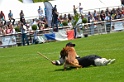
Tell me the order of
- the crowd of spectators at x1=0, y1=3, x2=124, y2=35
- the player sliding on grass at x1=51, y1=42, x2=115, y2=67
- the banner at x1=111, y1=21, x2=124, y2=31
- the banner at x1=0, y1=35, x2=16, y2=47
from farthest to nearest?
the banner at x1=111, y1=21, x2=124, y2=31 → the crowd of spectators at x1=0, y1=3, x2=124, y2=35 → the banner at x1=0, y1=35, x2=16, y2=47 → the player sliding on grass at x1=51, y1=42, x2=115, y2=67

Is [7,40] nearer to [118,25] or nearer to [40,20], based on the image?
[40,20]

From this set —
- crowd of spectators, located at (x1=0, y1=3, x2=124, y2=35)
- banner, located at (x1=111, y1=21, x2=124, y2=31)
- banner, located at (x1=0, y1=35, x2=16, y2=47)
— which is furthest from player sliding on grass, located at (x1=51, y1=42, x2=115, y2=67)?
banner, located at (x1=111, y1=21, x2=124, y2=31)

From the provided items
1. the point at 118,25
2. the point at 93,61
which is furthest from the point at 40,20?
the point at 93,61

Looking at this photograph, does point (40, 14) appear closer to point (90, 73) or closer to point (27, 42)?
point (27, 42)

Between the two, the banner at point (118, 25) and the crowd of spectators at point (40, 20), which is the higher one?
the crowd of spectators at point (40, 20)

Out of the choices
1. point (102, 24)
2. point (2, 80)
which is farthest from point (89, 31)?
point (2, 80)

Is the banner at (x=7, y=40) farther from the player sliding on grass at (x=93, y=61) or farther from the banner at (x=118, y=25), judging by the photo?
the player sliding on grass at (x=93, y=61)

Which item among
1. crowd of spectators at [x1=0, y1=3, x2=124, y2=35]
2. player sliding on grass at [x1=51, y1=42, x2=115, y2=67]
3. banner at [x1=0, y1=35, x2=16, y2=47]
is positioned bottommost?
banner at [x1=0, y1=35, x2=16, y2=47]

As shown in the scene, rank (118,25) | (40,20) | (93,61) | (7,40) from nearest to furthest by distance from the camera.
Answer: (93,61)
(7,40)
(118,25)
(40,20)

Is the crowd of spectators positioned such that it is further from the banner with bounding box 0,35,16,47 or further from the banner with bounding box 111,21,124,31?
the banner with bounding box 111,21,124,31

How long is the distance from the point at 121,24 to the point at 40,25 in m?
6.59

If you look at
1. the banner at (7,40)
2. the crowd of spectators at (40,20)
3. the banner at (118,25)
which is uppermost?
the crowd of spectators at (40,20)

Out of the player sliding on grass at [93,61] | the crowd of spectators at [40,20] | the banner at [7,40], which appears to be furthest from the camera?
the crowd of spectators at [40,20]

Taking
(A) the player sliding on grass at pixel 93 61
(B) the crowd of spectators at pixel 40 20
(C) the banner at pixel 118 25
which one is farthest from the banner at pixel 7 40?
(A) the player sliding on grass at pixel 93 61
